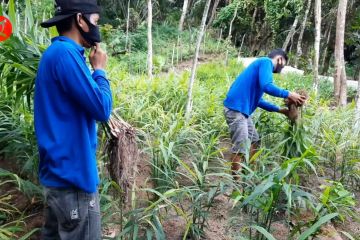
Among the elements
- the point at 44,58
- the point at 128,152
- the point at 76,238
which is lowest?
the point at 76,238

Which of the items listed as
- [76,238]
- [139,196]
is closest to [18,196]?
[139,196]

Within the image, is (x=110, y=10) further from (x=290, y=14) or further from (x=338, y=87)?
(x=338, y=87)

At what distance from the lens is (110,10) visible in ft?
60.3

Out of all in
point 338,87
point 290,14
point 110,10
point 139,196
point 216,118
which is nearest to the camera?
point 139,196

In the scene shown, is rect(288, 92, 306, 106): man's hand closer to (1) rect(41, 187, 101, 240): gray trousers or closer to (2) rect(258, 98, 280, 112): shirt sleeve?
(2) rect(258, 98, 280, 112): shirt sleeve

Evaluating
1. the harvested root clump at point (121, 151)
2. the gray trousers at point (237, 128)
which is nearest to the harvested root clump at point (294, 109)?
the gray trousers at point (237, 128)

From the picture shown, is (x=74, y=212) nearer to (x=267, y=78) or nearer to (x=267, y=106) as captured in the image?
(x=267, y=78)

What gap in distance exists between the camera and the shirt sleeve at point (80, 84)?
171 cm

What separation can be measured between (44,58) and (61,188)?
0.63 meters

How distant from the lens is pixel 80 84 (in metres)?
1.71

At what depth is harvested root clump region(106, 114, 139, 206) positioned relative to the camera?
7.66 ft

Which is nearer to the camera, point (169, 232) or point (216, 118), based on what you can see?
point (169, 232)

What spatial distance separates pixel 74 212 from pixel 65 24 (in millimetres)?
906

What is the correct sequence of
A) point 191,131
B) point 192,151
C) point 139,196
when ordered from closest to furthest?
point 139,196
point 192,151
point 191,131
